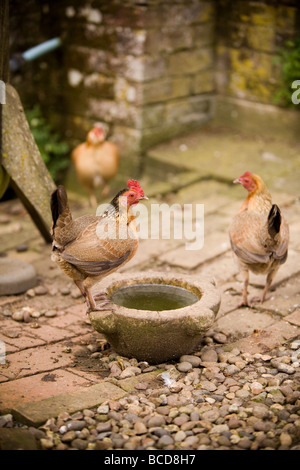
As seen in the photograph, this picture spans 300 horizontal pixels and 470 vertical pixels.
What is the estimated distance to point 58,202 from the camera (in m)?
3.98

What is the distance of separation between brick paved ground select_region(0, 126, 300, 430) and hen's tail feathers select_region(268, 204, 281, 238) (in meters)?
0.62

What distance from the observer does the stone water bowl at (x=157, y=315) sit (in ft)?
12.2

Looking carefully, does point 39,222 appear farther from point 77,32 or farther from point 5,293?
point 77,32

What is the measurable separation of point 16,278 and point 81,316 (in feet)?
2.16

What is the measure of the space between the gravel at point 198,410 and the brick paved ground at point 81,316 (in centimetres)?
12

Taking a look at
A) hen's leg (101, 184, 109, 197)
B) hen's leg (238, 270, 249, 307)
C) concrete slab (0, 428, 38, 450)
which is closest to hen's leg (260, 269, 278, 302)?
hen's leg (238, 270, 249, 307)

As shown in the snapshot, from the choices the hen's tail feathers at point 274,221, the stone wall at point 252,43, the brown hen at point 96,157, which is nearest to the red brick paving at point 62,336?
the hen's tail feathers at point 274,221

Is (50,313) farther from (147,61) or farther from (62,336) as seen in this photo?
(147,61)

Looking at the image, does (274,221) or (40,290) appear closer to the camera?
(274,221)

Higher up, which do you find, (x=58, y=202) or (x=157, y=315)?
(x=58, y=202)

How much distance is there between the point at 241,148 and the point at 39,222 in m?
3.17

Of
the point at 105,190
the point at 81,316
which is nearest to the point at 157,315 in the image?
the point at 81,316

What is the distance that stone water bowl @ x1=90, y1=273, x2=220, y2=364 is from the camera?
12.2 ft

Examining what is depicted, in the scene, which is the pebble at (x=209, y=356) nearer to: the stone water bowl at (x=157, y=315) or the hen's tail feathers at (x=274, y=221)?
the stone water bowl at (x=157, y=315)
